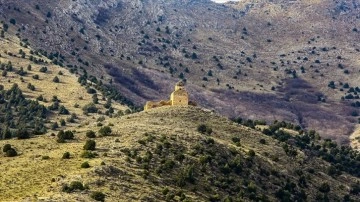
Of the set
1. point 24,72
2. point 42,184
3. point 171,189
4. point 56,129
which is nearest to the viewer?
point 42,184

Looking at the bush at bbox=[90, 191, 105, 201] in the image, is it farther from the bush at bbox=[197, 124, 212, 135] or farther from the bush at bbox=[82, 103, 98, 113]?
the bush at bbox=[82, 103, 98, 113]

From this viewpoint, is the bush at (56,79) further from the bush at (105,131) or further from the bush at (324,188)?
the bush at (324,188)

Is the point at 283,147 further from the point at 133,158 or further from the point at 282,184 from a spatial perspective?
the point at 133,158

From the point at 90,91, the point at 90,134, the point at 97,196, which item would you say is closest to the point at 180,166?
the point at 90,134

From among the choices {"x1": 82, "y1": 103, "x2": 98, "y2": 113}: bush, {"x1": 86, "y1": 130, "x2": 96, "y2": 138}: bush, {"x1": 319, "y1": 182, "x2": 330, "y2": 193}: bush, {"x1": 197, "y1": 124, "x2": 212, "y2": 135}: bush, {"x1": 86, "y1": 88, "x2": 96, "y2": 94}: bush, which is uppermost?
{"x1": 86, "y1": 130, "x2": 96, "y2": 138}: bush

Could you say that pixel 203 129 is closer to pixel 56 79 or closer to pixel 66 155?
pixel 66 155

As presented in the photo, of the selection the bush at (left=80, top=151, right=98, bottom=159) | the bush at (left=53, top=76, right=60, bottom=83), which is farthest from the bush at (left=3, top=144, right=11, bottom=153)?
the bush at (left=53, top=76, right=60, bottom=83)

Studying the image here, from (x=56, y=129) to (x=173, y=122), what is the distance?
40.9 m

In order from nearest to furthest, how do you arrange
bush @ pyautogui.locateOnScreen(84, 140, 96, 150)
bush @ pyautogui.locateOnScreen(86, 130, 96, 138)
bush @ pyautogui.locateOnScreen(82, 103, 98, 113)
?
1. bush @ pyautogui.locateOnScreen(84, 140, 96, 150)
2. bush @ pyautogui.locateOnScreen(86, 130, 96, 138)
3. bush @ pyautogui.locateOnScreen(82, 103, 98, 113)

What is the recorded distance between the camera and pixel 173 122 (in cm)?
12900

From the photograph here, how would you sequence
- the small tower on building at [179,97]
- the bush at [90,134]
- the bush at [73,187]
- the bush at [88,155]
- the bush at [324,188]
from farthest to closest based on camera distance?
the small tower on building at [179,97] → the bush at [324,188] → the bush at [90,134] → the bush at [88,155] → the bush at [73,187]

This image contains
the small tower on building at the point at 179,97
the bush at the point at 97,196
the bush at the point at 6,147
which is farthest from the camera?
the small tower on building at the point at 179,97

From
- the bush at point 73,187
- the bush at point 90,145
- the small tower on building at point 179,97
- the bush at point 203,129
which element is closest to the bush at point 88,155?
the bush at point 90,145

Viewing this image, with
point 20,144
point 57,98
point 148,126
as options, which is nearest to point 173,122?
point 148,126
